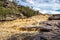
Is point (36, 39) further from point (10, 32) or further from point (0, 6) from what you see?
point (0, 6)

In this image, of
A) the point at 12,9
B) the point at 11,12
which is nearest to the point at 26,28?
the point at 11,12

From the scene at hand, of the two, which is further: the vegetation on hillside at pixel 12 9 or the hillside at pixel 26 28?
the vegetation on hillside at pixel 12 9

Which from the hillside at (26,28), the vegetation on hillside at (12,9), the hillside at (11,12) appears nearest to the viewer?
the hillside at (26,28)

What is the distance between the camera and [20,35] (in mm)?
4508

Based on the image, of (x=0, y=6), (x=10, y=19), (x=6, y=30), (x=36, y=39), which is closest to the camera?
(x=36, y=39)

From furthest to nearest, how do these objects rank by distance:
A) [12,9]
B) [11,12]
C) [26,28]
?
1. [12,9]
2. [11,12]
3. [26,28]

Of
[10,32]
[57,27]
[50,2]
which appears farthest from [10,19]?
[50,2]

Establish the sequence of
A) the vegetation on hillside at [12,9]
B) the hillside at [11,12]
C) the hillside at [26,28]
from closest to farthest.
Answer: the hillside at [26,28] → the hillside at [11,12] → the vegetation on hillside at [12,9]

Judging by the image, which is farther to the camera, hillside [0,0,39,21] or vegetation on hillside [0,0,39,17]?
vegetation on hillside [0,0,39,17]

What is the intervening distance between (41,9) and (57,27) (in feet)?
17.6

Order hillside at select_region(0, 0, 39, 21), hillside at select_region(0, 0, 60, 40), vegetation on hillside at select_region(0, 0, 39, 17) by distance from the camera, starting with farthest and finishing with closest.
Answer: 1. vegetation on hillside at select_region(0, 0, 39, 17)
2. hillside at select_region(0, 0, 39, 21)
3. hillside at select_region(0, 0, 60, 40)

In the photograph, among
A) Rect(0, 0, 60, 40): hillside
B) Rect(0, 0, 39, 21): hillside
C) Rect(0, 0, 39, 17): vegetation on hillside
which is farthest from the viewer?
Rect(0, 0, 39, 17): vegetation on hillside

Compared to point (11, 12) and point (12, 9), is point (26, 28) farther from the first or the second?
point (12, 9)

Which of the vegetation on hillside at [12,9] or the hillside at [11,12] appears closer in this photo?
the hillside at [11,12]
